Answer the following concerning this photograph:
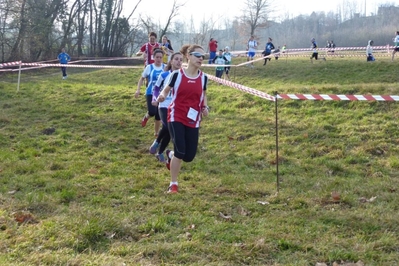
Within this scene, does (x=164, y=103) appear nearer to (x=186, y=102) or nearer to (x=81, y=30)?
(x=186, y=102)

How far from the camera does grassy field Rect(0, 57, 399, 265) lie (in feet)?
13.1

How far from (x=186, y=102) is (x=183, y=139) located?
1.62 ft

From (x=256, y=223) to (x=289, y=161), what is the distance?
10.1 ft

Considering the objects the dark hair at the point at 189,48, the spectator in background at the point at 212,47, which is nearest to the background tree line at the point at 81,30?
the spectator in background at the point at 212,47

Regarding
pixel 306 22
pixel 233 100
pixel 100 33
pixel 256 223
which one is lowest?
pixel 256 223

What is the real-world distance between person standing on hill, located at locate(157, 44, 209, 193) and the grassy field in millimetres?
746

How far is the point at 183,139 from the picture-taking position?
5.57 metres

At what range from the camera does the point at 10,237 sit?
4.15 meters

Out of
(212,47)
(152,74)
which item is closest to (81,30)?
(212,47)

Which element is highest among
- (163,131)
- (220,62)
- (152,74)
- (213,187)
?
(220,62)

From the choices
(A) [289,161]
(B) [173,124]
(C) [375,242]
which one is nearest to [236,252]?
(C) [375,242]

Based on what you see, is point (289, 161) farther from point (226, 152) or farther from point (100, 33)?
point (100, 33)

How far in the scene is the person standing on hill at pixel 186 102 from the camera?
549 cm

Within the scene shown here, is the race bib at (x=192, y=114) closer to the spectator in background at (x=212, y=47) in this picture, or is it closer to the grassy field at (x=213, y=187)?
the grassy field at (x=213, y=187)
